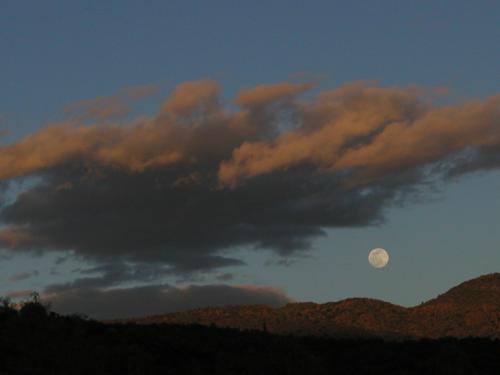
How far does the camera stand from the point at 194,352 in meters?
115

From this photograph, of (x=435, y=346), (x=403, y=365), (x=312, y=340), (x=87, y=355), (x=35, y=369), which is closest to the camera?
(x=35, y=369)

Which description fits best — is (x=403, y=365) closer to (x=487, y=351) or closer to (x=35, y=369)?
(x=487, y=351)

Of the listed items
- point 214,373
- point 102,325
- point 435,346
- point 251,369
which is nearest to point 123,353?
point 214,373

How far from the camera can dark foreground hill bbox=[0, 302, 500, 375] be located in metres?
77.3

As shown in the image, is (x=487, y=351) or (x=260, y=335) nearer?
(x=487, y=351)

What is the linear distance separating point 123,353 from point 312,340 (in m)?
45.0

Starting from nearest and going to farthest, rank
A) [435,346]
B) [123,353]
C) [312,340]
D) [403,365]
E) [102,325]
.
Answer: [123,353] < [403,365] < [435,346] < [102,325] < [312,340]

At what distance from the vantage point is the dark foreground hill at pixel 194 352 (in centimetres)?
7731

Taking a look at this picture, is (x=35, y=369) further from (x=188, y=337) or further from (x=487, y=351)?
(x=487, y=351)

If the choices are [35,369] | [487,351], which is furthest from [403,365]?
[35,369]

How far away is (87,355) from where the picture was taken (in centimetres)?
7931

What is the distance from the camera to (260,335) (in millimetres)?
128375

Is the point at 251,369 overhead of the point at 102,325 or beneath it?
beneath

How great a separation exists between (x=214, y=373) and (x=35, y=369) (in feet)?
88.0
